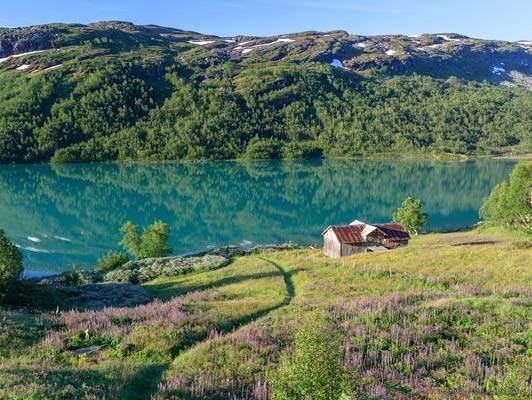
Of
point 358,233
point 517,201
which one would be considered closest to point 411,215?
point 517,201

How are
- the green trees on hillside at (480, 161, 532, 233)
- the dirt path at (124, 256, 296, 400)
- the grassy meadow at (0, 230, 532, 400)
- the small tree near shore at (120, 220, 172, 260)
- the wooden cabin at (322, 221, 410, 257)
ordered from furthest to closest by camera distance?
the green trees on hillside at (480, 161, 532, 233), the small tree near shore at (120, 220, 172, 260), the wooden cabin at (322, 221, 410, 257), the grassy meadow at (0, 230, 532, 400), the dirt path at (124, 256, 296, 400)

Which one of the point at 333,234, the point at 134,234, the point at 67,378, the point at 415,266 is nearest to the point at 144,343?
the point at 67,378

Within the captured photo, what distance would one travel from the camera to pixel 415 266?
53094 millimetres

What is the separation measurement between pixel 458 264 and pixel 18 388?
46195 millimetres

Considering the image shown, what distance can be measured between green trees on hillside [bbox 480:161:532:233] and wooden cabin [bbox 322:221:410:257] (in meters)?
18.5

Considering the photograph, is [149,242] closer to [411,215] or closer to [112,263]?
[112,263]

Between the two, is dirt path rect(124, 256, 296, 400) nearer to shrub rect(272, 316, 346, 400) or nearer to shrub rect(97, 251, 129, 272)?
shrub rect(272, 316, 346, 400)

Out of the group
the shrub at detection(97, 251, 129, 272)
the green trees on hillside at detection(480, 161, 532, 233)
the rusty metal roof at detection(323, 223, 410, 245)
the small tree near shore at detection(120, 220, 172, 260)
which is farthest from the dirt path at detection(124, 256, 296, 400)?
the green trees on hillside at detection(480, 161, 532, 233)

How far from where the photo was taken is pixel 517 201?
8138cm

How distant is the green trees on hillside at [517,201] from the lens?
80.9 metres

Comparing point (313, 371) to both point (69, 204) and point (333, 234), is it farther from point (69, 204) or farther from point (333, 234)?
point (69, 204)

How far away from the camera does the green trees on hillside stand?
8088 cm

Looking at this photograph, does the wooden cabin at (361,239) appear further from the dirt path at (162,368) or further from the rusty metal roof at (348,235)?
the dirt path at (162,368)

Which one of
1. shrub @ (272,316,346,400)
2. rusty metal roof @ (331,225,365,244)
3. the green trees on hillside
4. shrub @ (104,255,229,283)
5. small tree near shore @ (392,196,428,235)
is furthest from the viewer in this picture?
small tree near shore @ (392,196,428,235)
